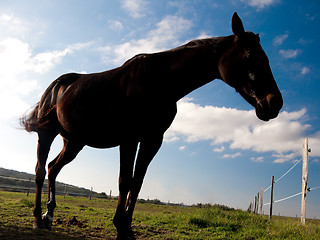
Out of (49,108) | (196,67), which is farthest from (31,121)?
(196,67)

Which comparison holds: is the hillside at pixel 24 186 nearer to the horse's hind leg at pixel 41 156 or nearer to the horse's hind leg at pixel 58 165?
the horse's hind leg at pixel 41 156

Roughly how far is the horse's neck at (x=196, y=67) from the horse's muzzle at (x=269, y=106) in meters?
0.66

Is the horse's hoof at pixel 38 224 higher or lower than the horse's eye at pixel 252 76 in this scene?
lower

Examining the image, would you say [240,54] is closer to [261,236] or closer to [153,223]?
[261,236]

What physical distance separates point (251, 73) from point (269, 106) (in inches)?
16.5

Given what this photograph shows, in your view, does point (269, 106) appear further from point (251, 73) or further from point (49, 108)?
point (49, 108)

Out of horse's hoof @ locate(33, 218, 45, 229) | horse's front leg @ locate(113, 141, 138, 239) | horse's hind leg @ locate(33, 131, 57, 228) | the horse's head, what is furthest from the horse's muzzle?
horse's hoof @ locate(33, 218, 45, 229)

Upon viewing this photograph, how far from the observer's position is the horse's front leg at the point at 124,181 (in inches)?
112

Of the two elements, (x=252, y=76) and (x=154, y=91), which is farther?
(x=154, y=91)

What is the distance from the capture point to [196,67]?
3033 millimetres

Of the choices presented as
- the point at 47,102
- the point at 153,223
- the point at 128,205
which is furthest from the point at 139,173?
the point at 153,223

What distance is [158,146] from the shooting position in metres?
3.26

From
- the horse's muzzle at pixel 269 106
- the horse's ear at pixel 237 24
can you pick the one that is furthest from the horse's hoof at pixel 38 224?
the horse's ear at pixel 237 24

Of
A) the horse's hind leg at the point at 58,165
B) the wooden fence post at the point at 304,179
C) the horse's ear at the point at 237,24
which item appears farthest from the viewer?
the wooden fence post at the point at 304,179
